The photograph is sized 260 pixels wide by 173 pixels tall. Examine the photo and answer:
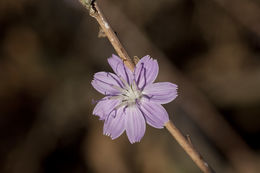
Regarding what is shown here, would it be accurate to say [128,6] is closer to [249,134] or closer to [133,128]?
[249,134]

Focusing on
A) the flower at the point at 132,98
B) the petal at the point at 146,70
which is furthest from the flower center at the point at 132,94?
the petal at the point at 146,70

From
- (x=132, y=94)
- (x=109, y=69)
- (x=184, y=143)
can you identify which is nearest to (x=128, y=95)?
(x=132, y=94)

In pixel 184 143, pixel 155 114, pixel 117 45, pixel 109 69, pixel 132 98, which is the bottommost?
pixel 184 143

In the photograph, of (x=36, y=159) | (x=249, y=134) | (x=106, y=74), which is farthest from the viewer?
(x=36, y=159)

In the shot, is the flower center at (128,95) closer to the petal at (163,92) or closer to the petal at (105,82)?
the petal at (105,82)

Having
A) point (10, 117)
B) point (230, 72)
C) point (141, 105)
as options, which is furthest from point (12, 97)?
point (141, 105)

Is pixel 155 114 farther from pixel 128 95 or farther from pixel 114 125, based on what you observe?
pixel 128 95
